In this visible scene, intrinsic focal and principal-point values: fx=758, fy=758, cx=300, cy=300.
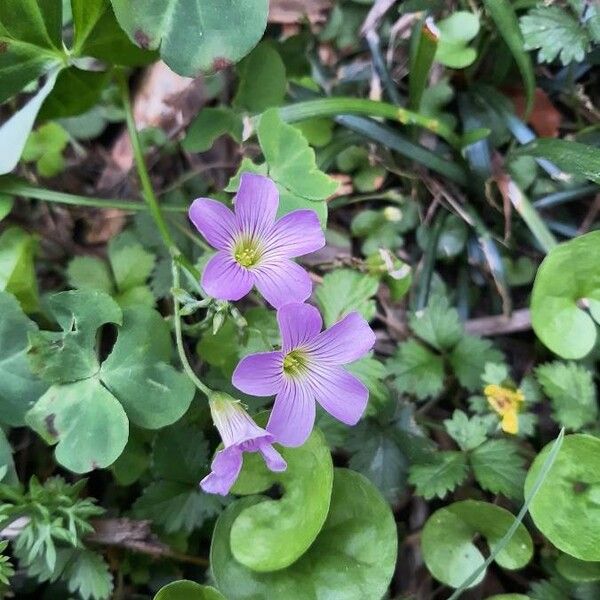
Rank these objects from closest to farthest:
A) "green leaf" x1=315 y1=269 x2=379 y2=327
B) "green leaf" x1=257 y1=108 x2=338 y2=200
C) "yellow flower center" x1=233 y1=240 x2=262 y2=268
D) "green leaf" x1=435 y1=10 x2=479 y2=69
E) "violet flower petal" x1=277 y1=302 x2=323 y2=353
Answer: "violet flower petal" x1=277 y1=302 x2=323 y2=353, "yellow flower center" x1=233 y1=240 x2=262 y2=268, "green leaf" x1=257 y1=108 x2=338 y2=200, "green leaf" x1=315 y1=269 x2=379 y2=327, "green leaf" x1=435 y1=10 x2=479 y2=69

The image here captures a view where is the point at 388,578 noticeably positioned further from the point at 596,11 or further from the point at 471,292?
the point at 596,11

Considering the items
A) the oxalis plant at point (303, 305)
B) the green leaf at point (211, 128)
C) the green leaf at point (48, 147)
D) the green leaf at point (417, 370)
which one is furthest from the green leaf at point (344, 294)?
the green leaf at point (48, 147)

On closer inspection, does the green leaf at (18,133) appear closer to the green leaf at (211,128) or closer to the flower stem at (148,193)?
the flower stem at (148,193)

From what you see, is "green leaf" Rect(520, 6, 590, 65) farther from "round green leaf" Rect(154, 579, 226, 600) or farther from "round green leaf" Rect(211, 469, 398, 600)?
"round green leaf" Rect(154, 579, 226, 600)

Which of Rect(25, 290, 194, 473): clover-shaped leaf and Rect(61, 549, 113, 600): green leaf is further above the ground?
Rect(25, 290, 194, 473): clover-shaped leaf

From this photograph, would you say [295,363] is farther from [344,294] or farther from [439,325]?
[439,325]

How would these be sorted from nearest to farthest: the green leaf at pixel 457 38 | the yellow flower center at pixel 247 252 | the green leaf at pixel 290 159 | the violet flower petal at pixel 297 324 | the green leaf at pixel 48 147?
the violet flower petal at pixel 297 324
the yellow flower center at pixel 247 252
the green leaf at pixel 290 159
the green leaf at pixel 457 38
the green leaf at pixel 48 147

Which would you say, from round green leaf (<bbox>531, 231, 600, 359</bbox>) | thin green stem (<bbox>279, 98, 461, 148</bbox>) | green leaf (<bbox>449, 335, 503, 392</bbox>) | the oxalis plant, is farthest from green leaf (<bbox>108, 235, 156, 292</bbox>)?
round green leaf (<bbox>531, 231, 600, 359</bbox>)
